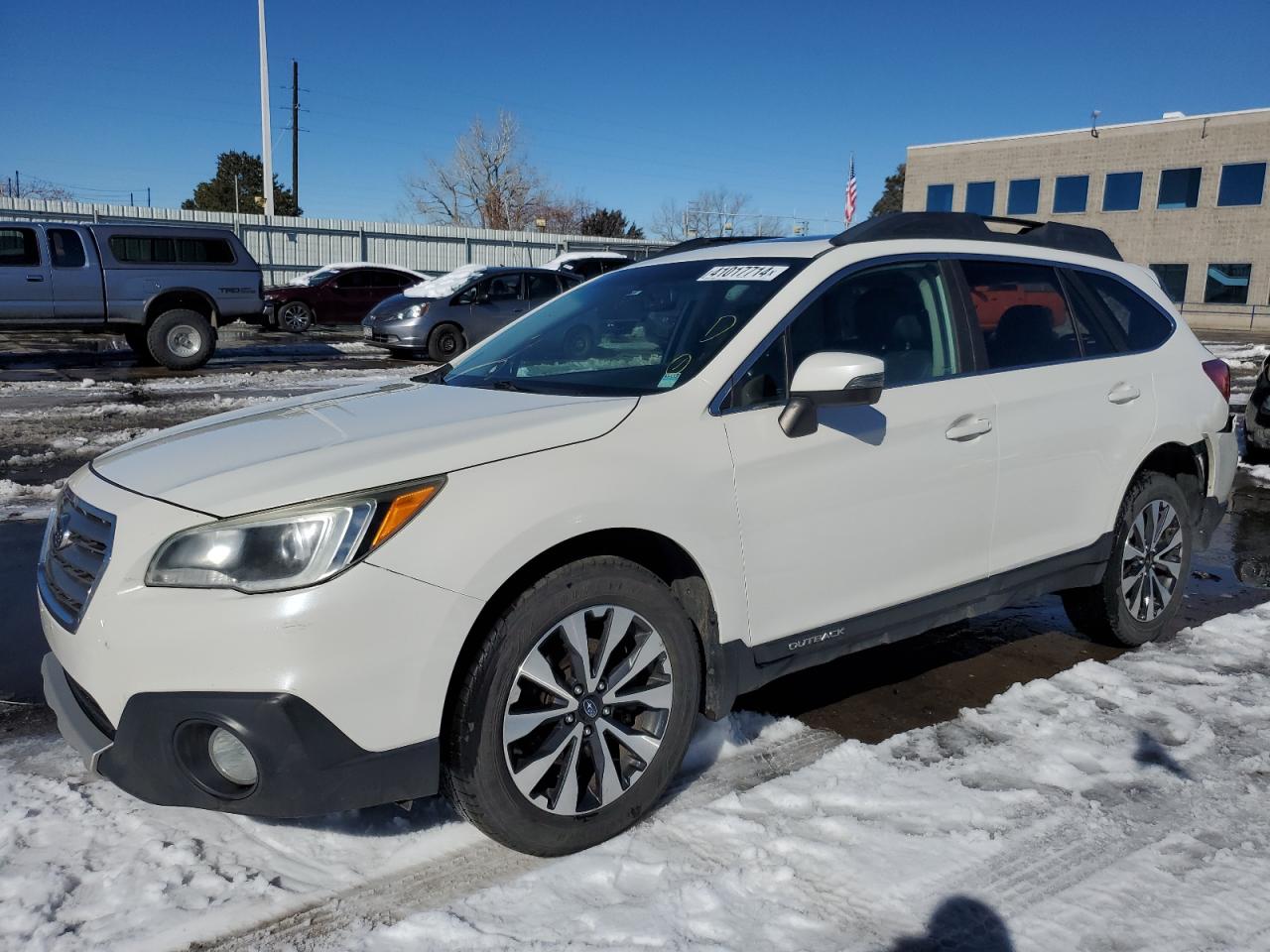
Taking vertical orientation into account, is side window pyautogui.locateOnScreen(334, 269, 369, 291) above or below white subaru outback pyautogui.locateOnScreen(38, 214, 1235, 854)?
above

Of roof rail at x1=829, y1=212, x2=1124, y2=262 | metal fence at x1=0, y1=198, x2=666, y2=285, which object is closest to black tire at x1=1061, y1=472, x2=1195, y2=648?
roof rail at x1=829, y1=212, x2=1124, y2=262

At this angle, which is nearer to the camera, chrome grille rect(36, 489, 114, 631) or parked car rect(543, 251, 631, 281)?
chrome grille rect(36, 489, 114, 631)

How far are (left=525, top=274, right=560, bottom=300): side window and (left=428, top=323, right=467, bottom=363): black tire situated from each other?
1611 mm

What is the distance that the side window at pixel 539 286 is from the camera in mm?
18500

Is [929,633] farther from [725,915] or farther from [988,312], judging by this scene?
[725,915]

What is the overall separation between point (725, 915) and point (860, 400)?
1525 mm

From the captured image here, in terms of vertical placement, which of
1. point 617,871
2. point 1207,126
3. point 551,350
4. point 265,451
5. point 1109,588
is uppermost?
point 1207,126

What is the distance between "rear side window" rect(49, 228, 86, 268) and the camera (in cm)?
1452

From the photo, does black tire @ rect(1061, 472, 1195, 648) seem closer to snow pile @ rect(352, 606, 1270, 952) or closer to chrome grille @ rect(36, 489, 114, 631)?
snow pile @ rect(352, 606, 1270, 952)

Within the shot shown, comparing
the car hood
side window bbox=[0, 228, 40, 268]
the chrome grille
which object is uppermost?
side window bbox=[0, 228, 40, 268]

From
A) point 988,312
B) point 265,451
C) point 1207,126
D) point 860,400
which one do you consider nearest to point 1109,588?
point 988,312

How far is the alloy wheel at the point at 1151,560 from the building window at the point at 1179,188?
42.6 meters

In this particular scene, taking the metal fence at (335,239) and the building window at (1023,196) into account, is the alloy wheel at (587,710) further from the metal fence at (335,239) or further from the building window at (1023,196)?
the building window at (1023,196)

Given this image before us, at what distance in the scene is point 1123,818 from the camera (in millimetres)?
3094
